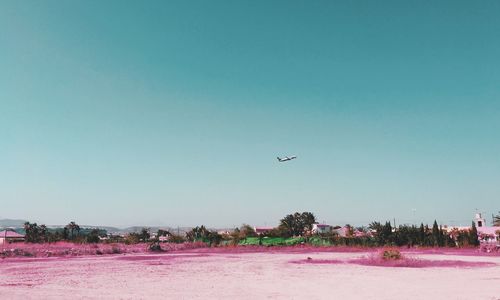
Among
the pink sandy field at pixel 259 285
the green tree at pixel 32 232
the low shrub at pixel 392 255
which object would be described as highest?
the green tree at pixel 32 232

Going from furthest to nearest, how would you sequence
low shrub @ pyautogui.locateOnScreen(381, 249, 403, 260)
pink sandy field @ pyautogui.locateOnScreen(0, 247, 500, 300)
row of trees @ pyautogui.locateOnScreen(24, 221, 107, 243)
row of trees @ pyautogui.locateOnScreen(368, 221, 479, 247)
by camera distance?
1. row of trees @ pyautogui.locateOnScreen(24, 221, 107, 243)
2. row of trees @ pyautogui.locateOnScreen(368, 221, 479, 247)
3. low shrub @ pyautogui.locateOnScreen(381, 249, 403, 260)
4. pink sandy field @ pyautogui.locateOnScreen(0, 247, 500, 300)

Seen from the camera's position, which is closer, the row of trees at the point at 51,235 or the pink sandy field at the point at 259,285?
the pink sandy field at the point at 259,285

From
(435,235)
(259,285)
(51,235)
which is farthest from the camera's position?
(51,235)

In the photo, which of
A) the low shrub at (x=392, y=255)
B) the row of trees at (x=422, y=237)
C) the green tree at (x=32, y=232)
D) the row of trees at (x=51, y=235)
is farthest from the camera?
the green tree at (x=32, y=232)

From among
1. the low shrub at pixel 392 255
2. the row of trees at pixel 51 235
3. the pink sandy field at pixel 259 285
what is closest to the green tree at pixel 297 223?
the row of trees at pixel 51 235

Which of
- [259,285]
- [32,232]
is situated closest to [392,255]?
[259,285]

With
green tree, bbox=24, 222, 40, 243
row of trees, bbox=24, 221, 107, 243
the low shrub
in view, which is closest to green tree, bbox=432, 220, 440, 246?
the low shrub

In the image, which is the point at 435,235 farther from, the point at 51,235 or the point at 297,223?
the point at 51,235

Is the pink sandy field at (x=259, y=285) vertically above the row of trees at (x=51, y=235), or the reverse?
the row of trees at (x=51, y=235)

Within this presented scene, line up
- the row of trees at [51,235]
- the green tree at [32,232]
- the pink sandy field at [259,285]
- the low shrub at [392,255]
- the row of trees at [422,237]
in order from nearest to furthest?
the pink sandy field at [259,285] < the low shrub at [392,255] < the row of trees at [422,237] < the row of trees at [51,235] < the green tree at [32,232]

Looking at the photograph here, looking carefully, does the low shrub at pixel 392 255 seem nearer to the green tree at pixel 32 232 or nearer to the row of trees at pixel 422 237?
the row of trees at pixel 422 237

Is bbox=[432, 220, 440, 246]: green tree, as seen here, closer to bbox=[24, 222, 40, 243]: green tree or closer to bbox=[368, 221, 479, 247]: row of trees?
bbox=[368, 221, 479, 247]: row of trees

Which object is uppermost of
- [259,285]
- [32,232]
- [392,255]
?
[32,232]

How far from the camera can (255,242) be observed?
64188 millimetres
